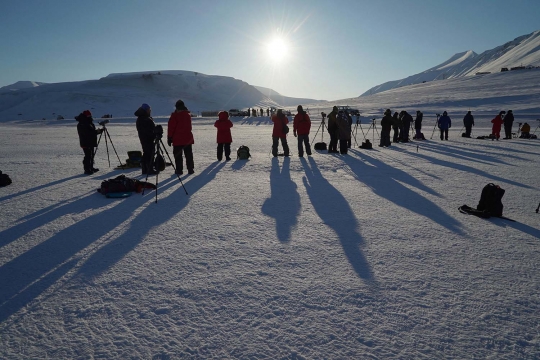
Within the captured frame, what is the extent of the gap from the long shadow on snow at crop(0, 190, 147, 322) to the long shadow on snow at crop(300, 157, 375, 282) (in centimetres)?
314

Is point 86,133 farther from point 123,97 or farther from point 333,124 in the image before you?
point 123,97

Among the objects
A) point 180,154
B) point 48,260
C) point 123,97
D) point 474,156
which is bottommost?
point 48,260

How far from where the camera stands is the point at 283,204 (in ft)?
18.2

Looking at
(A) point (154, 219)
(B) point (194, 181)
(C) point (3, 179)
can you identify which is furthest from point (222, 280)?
(C) point (3, 179)

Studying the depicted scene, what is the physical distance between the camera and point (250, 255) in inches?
138

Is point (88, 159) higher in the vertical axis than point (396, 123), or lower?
lower

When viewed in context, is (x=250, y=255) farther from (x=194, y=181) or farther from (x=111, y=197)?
(x=194, y=181)

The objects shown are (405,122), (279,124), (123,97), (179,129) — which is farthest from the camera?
(123,97)

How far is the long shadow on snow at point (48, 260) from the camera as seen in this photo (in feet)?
9.09

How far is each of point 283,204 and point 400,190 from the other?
275cm

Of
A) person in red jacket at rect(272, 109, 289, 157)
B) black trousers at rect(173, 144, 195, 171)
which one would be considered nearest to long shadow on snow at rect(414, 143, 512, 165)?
person in red jacket at rect(272, 109, 289, 157)

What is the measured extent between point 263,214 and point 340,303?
101 inches

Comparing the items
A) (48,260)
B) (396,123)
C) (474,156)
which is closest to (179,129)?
(48,260)

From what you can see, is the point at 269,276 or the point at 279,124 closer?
the point at 269,276
